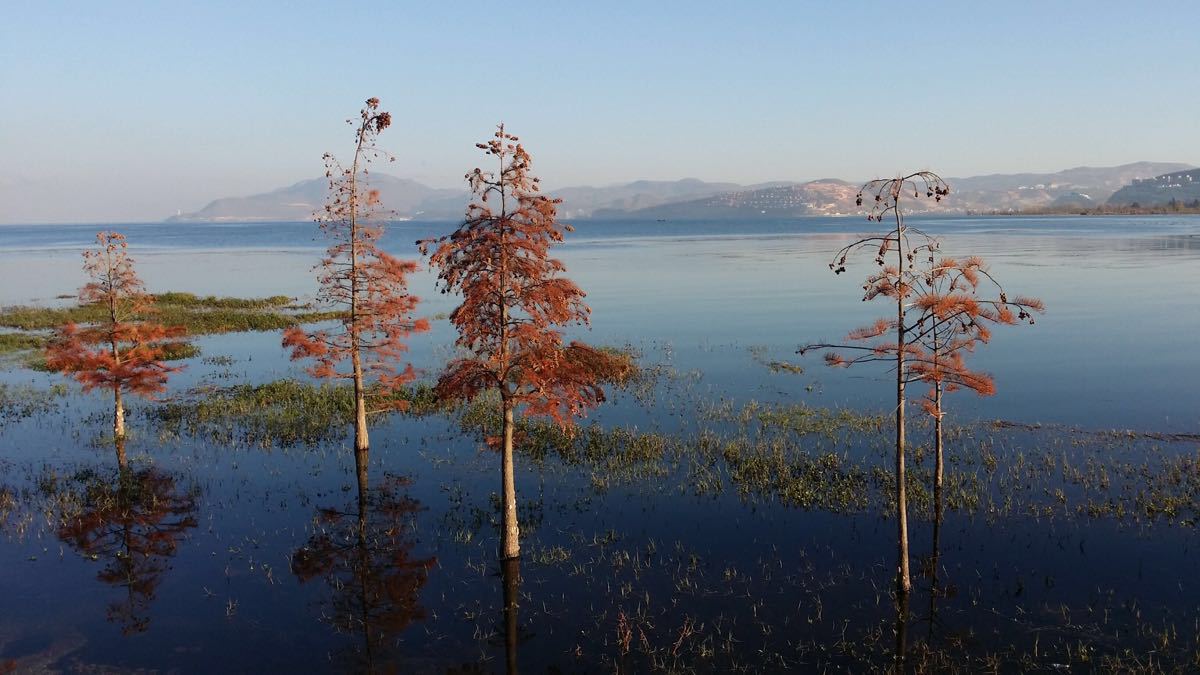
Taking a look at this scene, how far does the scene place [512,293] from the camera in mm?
22266

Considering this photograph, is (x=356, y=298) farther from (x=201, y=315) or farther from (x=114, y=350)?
(x=201, y=315)

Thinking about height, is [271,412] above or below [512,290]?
below

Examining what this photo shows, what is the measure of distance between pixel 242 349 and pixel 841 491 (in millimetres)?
44386

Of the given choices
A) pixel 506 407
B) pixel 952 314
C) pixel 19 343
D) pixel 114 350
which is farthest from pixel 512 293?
pixel 19 343

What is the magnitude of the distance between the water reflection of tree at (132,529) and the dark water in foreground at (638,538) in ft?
0.36

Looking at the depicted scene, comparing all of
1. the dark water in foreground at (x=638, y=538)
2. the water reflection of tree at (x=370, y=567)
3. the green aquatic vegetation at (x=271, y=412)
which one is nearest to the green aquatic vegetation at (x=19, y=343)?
the dark water in foreground at (x=638, y=538)

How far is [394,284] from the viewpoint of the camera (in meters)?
32.3

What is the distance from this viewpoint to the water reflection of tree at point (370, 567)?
66.7ft

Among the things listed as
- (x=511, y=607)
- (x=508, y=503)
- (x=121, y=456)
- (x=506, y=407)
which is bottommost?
(x=511, y=607)

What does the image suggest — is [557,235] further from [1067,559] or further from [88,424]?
[88,424]

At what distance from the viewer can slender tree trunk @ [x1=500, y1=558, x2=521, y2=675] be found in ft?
62.7

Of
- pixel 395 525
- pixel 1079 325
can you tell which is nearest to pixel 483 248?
pixel 395 525

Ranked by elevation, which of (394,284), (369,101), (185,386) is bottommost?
(185,386)

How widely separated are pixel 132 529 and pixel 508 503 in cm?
1245
